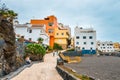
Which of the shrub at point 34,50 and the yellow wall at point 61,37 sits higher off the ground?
the yellow wall at point 61,37

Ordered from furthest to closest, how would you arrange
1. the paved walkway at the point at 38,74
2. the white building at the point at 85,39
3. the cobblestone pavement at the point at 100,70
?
the white building at the point at 85,39
the paved walkway at the point at 38,74
the cobblestone pavement at the point at 100,70

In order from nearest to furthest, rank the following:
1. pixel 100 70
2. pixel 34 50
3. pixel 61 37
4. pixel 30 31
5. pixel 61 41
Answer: pixel 100 70
pixel 34 50
pixel 30 31
pixel 61 37
pixel 61 41

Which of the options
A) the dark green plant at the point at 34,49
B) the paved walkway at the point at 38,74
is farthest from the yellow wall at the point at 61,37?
the paved walkway at the point at 38,74

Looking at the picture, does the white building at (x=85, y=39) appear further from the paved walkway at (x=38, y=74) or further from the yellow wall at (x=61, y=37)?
the paved walkway at (x=38, y=74)

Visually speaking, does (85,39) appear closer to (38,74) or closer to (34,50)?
(34,50)

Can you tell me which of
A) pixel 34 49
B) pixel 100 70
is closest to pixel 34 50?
pixel 34 49

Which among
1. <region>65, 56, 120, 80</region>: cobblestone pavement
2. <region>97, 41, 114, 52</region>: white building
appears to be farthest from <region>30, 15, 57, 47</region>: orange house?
<region>97, 41, 114, 52</region>: white building

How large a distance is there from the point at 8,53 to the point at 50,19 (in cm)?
6871

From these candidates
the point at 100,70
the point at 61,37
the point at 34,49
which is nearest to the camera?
the point at 100,70

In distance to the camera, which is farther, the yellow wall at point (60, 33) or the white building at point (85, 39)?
the white building at point (85, 39)

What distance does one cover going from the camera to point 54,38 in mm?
88688

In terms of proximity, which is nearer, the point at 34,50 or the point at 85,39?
the point at 34,50

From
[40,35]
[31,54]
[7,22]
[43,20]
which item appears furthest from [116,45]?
[7,22]

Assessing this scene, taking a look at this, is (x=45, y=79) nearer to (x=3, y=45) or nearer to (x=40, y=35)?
(x=3, y=45)
